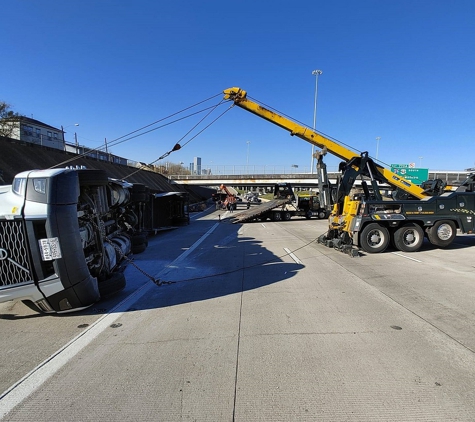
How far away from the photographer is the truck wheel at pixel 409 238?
10992 mm

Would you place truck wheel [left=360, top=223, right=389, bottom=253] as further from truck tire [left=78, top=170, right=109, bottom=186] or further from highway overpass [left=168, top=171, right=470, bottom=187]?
highway overpass [left=168, top=171, right=470, bottom=187]

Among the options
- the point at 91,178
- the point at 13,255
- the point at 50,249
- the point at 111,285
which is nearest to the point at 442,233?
the point at 111,285

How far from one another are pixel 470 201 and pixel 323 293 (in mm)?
9129

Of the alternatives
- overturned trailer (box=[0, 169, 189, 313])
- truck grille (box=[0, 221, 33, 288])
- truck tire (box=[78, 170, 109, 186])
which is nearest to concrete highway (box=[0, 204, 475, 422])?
overturned trailer (box=[0, 169, 189, 313])

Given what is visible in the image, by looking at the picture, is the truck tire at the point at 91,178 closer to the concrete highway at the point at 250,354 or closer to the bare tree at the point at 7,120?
the concrete highway at the point at 250,354

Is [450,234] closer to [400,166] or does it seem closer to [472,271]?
[472,271]

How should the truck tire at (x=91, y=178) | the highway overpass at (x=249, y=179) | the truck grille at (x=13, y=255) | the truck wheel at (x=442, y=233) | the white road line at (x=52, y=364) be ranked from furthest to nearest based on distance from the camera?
the highway overpass at (x=249, y=179)
the truck wheel at (x=442, y=233)
the truck tire at (x=91, y=178)
the truck grille at (x=13, y=255)
the white road line at (x=52, y=364)

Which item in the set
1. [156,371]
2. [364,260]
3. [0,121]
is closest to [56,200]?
[156,371]

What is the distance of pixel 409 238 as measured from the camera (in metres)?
11.2

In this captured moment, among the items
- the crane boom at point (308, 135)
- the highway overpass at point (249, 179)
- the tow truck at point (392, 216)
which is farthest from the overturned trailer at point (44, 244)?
the highway overpass at point (249, 179)

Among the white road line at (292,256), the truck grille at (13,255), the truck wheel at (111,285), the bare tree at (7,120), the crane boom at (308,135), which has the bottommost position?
the white road line at (292,256)

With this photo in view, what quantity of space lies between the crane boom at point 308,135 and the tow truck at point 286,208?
13.1 metres

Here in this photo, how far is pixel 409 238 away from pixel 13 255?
11.4 meters

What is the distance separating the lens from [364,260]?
31.0 ft
